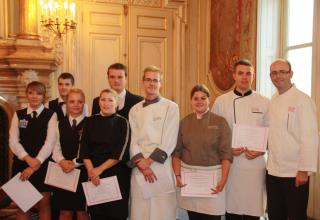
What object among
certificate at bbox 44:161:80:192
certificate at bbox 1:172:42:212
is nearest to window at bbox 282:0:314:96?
certificate at bbox 44:161:80:192

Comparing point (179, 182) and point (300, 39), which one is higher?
point (300, 39)

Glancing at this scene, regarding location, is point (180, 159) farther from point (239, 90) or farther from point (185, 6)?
point (185, 6)

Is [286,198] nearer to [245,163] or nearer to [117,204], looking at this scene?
[245,163]

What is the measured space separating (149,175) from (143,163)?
0.31 feet

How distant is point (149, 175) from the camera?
2.62 m

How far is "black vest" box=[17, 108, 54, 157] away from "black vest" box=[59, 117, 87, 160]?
175 millimetres

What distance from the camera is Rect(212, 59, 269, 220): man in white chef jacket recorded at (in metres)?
2.62

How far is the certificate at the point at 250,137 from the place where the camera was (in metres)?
2.58

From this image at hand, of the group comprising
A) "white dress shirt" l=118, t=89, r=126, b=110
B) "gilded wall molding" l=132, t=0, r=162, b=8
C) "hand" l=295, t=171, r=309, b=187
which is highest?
"gilded wall molding" l=132, t=0, r=162, b=8

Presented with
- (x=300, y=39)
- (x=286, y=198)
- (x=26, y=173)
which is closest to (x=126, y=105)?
(x=26, y=173)

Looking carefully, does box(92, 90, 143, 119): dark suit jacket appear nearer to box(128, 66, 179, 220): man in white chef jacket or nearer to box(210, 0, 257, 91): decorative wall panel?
box(128, 66, 179, 220): man in white chef jacket

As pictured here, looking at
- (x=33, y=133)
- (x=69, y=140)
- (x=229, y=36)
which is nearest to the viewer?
(x=69, y=140)

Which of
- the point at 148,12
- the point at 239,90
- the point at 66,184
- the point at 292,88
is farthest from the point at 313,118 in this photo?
the point at 148,12

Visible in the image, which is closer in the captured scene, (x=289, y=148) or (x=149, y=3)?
(x=289, y=148)
